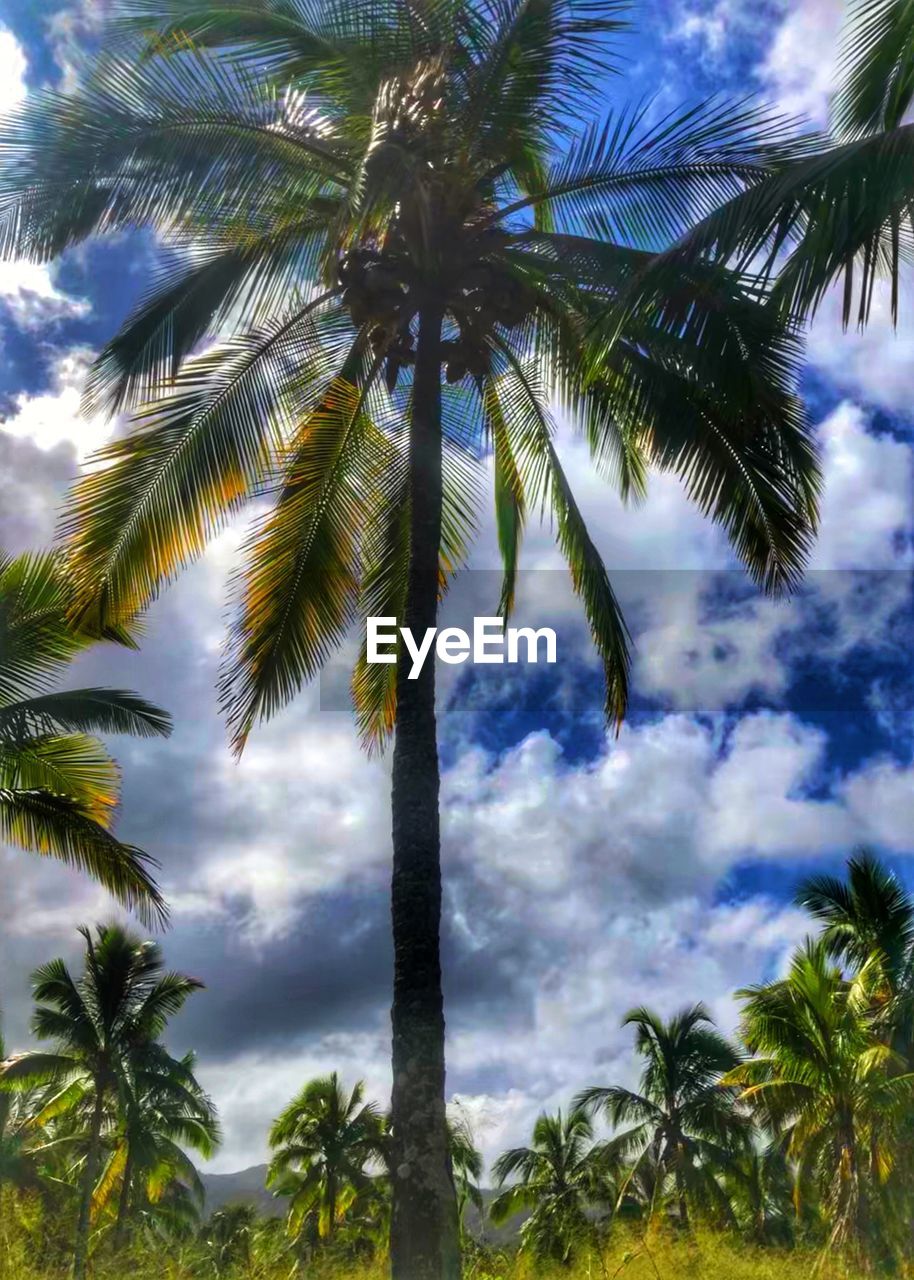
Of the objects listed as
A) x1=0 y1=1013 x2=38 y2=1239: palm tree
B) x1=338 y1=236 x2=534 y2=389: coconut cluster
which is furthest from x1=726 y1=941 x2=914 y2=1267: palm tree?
x1=0 y1=1013 x2=38 y2=1239: palm tree

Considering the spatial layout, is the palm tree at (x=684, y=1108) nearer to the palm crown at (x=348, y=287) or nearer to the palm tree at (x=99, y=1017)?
the palm tree at (x=99, y=1017)

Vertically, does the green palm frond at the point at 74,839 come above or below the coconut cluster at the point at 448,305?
below

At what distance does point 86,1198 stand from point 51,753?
10.0 m

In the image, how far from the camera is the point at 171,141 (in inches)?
369

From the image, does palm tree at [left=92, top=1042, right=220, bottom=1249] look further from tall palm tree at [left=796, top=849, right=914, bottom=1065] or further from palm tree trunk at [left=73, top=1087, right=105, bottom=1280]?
tall palm tree at [left=796, top=849, right=914, bottom=1065]

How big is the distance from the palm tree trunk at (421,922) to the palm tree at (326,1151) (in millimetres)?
32980

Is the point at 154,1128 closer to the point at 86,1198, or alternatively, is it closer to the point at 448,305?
the point at 86,1198

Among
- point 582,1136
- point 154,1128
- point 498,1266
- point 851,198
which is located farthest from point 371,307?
point 582,1136

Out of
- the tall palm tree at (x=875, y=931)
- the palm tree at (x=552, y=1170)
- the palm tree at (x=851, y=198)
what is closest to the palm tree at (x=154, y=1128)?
the palm tree at (x=552, y=1170)

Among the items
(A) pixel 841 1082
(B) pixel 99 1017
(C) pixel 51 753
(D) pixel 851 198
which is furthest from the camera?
(B) pixel 99 1017

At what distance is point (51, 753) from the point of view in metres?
14.5

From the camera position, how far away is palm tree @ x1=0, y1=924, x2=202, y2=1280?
27.4 meters

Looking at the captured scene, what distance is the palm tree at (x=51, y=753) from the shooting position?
45.6 ft

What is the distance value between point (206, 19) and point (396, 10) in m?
1.64
